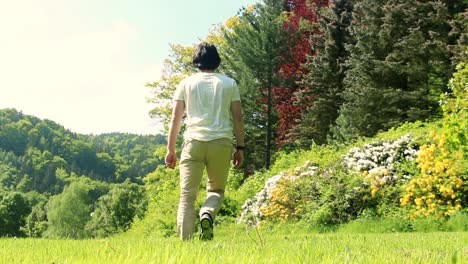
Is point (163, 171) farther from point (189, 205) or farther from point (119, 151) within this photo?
point (119, 151)

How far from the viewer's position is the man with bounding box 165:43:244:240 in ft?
19.1

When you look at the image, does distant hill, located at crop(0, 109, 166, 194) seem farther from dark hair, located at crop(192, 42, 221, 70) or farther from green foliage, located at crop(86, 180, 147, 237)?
dark hair, located at crop(192, 42, 221, 70)

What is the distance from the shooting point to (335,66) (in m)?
30.4

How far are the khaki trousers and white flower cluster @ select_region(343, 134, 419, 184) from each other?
832 centimetres

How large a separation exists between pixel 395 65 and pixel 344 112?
332 cm

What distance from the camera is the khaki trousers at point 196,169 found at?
581 centimetres

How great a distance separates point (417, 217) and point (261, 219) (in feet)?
16.9

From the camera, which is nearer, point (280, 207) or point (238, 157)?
point (238, 157)

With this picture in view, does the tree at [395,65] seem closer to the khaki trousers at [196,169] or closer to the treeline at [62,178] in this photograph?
the khaki trousers at [196,169]

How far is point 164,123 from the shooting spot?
41594mm

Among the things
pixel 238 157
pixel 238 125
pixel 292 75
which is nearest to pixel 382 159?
pixel 238 157

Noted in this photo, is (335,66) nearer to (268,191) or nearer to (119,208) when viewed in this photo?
(268,191)

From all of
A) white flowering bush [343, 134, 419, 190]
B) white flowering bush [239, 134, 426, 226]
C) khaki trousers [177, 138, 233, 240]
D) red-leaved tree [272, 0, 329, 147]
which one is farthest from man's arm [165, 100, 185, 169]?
red-leaved tree [272, 0, 329, 147]

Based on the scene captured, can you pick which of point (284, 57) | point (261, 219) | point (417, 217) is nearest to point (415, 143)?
point (417, 217)
